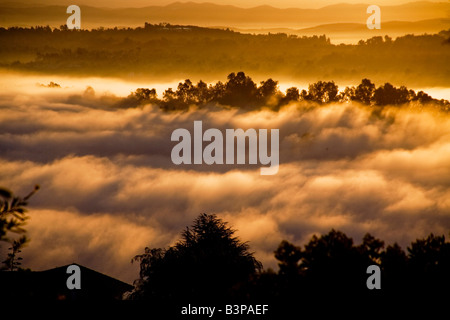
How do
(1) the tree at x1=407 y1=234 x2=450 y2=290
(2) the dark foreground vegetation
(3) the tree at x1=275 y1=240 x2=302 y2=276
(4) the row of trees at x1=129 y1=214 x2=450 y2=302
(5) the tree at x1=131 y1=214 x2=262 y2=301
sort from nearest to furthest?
(2) the dark foreground vegetation, (4) the row of trees at x1=129 y1=214 x2=450 y2=302, (1) the tree at x1=407 y1=234 x2=450 y2=290, (3) the tree at x1=275 y1=240 x2=302 y2=276, (5) the tree at x1=131 y1=214 x2=262 y2=301

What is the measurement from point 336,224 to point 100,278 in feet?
448

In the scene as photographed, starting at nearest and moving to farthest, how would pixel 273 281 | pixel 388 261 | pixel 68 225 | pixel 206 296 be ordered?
pixel 273 281 → pixel 388 261 → pixel 206 296 → pixel 68 225

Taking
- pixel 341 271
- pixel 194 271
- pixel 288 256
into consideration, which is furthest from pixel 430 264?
pixel 194 271

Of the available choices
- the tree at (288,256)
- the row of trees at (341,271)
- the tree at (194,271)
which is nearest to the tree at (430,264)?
the row of trees at (341,271)

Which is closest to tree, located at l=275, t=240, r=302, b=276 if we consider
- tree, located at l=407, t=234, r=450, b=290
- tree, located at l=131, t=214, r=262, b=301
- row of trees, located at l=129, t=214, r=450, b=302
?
row of trees, located at l=129, t=214, r=450, b=302

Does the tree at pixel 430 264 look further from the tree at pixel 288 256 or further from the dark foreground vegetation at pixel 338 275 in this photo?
the tree at pixel 288 256

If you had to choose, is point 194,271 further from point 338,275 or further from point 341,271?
point 338,275

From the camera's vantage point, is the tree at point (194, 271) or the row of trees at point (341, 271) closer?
the row of trees at point (341, 271)

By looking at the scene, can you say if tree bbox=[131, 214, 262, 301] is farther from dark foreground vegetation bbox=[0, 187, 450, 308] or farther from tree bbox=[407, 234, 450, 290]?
tree bbox=[407, 234, 450, 290]

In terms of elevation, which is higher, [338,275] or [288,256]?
[288,256]

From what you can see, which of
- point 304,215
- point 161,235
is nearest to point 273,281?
point 161,235

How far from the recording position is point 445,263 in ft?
105

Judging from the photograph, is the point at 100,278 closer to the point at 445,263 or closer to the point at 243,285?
the point at 243,285

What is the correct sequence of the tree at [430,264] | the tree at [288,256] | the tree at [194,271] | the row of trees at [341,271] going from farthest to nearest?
the tree at [194,271] → the tree at [288,256] → the tree at [430,264] → the row of trees at [341,271]
